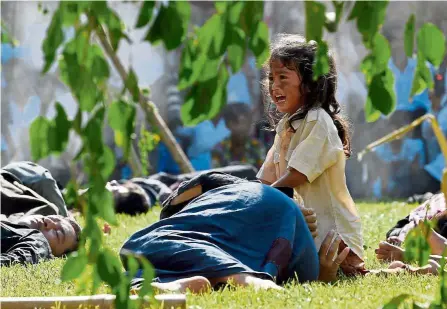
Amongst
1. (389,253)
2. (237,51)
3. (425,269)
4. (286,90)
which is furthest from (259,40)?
(389,253)

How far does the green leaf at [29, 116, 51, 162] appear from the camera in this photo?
176cm

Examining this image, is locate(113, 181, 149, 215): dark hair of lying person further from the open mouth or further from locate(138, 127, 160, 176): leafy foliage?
locate(138, 127, 160, 176): leafy foliage

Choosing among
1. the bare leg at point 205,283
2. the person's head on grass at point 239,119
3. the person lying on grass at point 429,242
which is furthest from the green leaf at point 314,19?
the person's head on grass at point 239,119

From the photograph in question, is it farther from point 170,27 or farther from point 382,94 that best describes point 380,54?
point 170,27

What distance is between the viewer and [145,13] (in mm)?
1806

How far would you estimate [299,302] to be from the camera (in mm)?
3240

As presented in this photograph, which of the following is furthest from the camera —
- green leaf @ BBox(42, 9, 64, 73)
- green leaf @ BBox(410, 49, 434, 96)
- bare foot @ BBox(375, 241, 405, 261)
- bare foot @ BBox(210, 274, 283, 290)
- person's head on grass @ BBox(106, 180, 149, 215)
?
person's head on grass @ BBox(106, 180, 149, 215)

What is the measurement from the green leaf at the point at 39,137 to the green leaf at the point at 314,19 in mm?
529

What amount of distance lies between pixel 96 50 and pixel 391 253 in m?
3.36

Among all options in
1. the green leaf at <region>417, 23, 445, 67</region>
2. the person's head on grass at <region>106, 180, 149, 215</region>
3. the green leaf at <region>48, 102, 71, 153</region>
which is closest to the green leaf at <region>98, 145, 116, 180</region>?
the green leaf at <region>48, 102, 71, 153</region>

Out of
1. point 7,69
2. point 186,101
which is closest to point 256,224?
point 186,101

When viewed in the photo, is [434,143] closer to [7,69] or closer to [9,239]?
[7,69]

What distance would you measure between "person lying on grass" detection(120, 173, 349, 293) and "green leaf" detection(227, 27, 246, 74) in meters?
1.72

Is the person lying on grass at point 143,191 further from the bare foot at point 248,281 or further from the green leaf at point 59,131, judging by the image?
the green leaf at point 59,131
